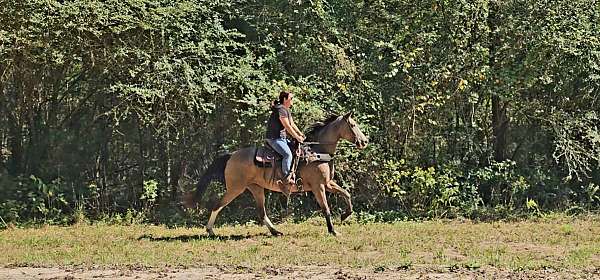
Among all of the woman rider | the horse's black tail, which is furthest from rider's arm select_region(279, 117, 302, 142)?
the horse's black tail

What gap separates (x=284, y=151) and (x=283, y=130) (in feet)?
1.08

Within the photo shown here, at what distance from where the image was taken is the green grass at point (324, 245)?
35.1ft

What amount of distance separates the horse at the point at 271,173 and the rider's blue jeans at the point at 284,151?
1.04ft

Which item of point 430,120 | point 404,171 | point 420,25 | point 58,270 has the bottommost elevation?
point 58,270

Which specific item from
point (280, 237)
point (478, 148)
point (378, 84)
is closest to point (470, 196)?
point (478, 148)

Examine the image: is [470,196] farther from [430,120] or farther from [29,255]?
[29,255]

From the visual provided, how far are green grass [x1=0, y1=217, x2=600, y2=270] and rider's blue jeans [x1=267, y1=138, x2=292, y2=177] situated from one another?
109 centimetres

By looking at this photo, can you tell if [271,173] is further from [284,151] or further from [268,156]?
[284,151]

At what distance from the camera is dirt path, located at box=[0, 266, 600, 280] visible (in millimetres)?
9492

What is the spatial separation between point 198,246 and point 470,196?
6.65m

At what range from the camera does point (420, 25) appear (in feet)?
54.9

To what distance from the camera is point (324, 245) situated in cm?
1212

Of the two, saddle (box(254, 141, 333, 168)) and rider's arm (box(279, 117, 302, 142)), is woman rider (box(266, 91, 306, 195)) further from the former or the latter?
saddle (box(254, 141, 333, 168))

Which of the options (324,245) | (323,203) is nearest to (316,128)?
(323,203)
